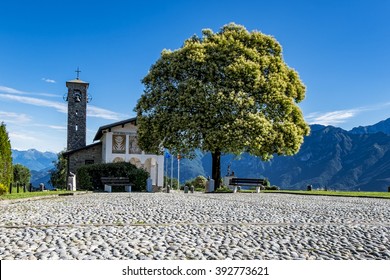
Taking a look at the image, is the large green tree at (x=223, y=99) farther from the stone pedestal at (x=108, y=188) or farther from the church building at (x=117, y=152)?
the church building at (x=117, y=152)

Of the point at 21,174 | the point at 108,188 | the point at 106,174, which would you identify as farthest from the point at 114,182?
the point at 21,174

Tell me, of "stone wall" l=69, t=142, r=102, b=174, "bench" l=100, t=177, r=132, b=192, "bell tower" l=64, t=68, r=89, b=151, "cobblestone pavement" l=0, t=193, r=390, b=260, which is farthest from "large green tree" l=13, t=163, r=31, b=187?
"cobblestone pavement" l=0, t=193, r=390, b=260

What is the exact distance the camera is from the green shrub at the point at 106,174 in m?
32.2

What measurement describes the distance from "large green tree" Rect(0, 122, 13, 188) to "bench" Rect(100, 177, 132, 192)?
22.7ft

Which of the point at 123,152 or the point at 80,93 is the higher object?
the point at 80,93

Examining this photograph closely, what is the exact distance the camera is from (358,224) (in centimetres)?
1053

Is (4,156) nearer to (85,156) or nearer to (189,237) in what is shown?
(189,237)

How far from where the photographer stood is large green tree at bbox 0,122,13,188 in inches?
929

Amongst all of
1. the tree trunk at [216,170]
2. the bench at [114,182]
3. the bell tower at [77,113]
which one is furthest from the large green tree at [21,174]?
the tree trunk at [216,170]

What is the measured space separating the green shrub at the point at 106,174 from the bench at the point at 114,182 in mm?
1513

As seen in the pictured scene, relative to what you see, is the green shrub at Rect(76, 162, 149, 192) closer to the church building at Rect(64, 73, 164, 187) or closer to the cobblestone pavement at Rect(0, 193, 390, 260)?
the church building at Rect(64, 73, 164, 187)
